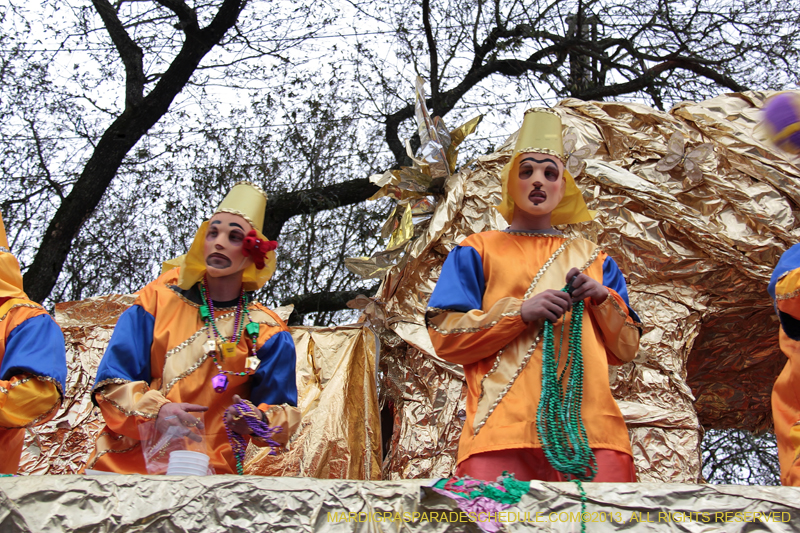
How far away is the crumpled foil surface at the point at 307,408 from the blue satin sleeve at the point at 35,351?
47.9 inches

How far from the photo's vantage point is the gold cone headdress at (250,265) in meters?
2.72

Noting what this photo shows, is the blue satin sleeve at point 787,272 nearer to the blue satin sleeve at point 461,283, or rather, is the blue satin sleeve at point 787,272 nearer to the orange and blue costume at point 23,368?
the blue satin sleeve at point 461,283

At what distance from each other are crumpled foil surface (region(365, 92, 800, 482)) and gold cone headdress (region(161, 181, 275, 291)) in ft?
3.24

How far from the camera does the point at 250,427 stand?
2.35 m

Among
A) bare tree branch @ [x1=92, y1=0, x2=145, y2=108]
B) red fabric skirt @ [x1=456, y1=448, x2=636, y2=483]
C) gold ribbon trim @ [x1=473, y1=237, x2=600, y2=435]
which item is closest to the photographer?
red fabric skirt @ [x1=456, y1=448, x2=636, y2=483]

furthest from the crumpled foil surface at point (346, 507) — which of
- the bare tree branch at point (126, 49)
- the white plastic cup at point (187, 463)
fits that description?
the bare tree branch at point (126, 49)

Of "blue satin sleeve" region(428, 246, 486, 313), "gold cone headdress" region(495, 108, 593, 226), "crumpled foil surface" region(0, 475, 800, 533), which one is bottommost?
"crumpled foil surface" region(0, 475, 800, 533)

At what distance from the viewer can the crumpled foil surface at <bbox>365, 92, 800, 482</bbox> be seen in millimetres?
3445

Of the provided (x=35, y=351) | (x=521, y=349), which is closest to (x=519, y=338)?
(x=521, y=349)

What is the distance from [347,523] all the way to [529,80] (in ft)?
20.3

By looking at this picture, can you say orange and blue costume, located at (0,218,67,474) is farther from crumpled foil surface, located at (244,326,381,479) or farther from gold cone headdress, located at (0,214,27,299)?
crumpled foil surface, located at (244,326,381,479)

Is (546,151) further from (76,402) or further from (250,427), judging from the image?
(76,402)

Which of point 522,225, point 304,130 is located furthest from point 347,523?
point 304,130

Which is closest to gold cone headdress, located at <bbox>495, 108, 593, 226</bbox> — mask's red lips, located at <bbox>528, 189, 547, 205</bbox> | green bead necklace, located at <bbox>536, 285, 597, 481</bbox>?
mask's red lips, located at <bbox>528, 189, 547, 205</bbox>
